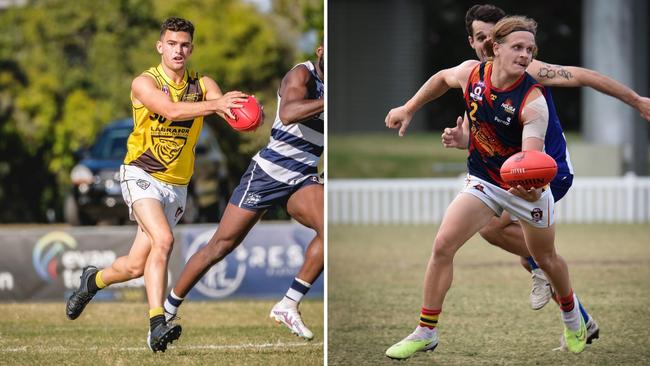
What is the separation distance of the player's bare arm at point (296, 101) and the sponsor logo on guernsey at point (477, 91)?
79cm

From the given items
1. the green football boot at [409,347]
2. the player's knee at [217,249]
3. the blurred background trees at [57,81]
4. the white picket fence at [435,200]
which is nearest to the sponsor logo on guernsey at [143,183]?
the player's knee at [217,249]

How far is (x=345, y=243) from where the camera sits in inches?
530

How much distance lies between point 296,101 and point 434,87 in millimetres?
745

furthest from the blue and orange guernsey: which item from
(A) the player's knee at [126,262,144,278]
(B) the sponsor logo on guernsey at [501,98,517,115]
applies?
(A) the player's knee at [126,262,144,278]

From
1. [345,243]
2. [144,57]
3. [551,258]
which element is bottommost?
[345,243]

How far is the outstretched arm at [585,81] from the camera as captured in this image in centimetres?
584

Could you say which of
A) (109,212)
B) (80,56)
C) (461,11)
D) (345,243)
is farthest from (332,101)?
(109,212)

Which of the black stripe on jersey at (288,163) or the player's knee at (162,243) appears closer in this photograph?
the player's knee at (162,243)

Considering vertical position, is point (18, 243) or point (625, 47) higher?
point (625, 47)

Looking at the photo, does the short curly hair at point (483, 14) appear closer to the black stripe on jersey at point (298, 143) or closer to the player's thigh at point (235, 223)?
the black stripe on jersey at point (298, 143)

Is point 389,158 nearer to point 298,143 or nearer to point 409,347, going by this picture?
point 298,143

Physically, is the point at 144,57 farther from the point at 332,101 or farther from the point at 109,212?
the point at 332,101

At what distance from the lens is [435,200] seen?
15578 millimetres

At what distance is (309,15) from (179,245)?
328 centimetres
